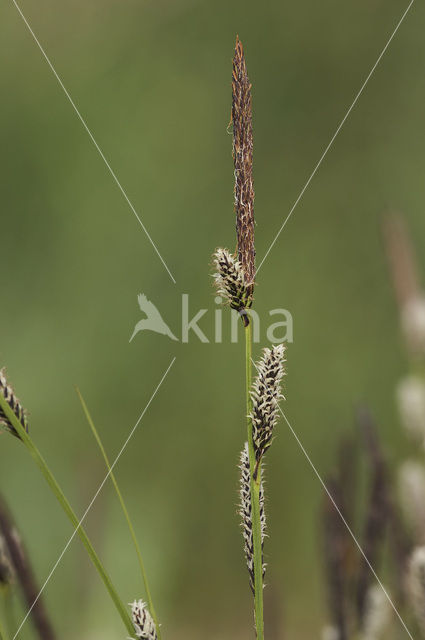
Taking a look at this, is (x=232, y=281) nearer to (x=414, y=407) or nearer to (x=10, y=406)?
(x=10, y=406)

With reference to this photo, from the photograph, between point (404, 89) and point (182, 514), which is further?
point (404, 89)

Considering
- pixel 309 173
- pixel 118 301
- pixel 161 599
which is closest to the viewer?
pixel 161 599

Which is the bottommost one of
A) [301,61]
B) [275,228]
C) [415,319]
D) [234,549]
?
[234,549]

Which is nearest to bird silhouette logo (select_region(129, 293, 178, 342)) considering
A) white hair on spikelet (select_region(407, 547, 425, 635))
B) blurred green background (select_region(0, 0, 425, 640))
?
blurred green background (select_region(0, 0, 425, 640))

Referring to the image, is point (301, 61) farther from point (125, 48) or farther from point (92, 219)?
point (92, 219)

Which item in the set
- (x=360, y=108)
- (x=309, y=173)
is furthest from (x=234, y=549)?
(x=360, y=108)
